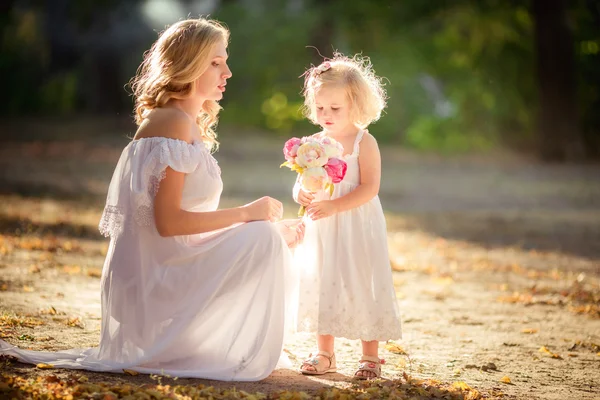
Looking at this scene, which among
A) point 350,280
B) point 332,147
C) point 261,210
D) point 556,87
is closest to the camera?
point 261,210

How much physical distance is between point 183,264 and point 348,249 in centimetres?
93

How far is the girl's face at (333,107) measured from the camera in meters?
4.67

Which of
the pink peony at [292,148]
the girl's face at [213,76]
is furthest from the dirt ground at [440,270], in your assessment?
the girl's face at [213,76]

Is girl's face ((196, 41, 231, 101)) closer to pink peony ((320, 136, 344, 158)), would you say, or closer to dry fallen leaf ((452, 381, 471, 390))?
pink peony ((320, 136, 344, 158))

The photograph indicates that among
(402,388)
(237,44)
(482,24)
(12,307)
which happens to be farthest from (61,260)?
(237,44)

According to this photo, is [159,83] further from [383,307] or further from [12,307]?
[12,307]

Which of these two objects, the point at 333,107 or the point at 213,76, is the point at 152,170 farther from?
the point at 333,107

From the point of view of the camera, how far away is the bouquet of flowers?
4.47 metres

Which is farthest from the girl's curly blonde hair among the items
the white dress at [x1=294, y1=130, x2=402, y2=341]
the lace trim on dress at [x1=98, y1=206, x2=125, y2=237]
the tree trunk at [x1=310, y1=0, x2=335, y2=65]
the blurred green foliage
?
the tree trunk at [x1=310, y1=0, x2=335, y2=65]

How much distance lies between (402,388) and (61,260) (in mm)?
4815

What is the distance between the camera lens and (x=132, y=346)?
437 centimetres

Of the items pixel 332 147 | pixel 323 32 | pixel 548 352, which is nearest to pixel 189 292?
pixel 332 147

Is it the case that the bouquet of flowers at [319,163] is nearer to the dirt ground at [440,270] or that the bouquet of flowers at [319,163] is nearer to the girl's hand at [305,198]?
the girl's hand at [305,198]

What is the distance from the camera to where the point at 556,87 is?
19.2 meters
